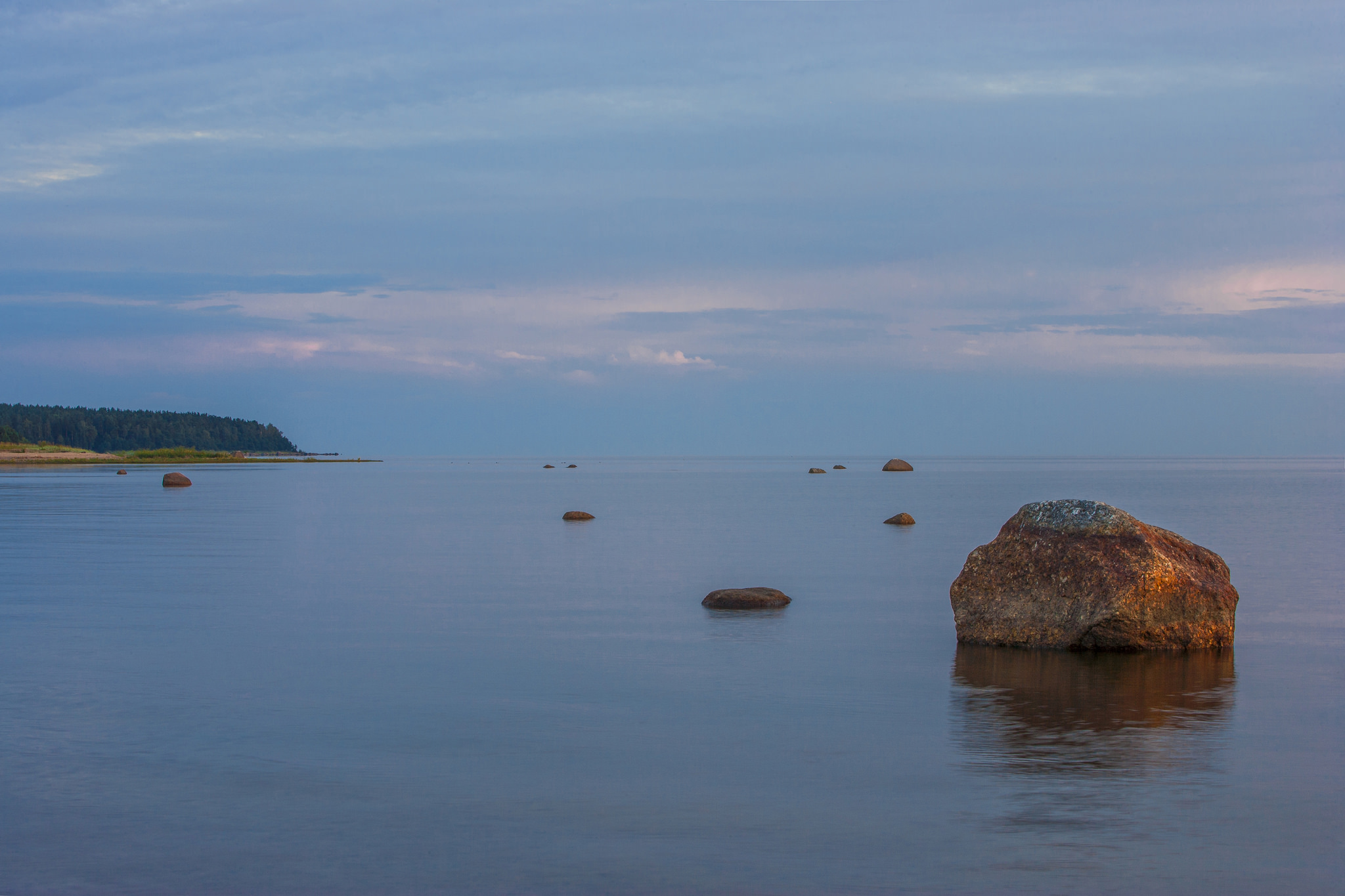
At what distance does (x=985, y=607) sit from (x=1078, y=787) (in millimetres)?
8272

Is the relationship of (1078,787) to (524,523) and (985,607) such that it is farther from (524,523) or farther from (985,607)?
(524,523)

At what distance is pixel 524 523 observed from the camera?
5462 cm

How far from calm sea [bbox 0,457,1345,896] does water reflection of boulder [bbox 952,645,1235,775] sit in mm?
68

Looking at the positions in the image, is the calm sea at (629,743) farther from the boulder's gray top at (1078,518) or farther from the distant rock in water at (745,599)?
the boulder's gray top at (1078,518)

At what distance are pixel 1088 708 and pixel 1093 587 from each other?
397 centimetres

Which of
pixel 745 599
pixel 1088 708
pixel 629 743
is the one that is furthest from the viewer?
pixel 745 599

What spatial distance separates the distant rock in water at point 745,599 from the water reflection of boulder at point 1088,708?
6.04 metres

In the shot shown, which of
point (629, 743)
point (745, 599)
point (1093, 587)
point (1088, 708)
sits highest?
point (1093, 587)

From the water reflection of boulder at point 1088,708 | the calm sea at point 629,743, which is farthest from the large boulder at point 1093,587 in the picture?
the calm sea at point 629,743

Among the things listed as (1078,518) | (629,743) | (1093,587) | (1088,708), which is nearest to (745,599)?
(1078,518)

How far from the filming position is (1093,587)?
17562 millimetres

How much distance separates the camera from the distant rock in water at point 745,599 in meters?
23.7

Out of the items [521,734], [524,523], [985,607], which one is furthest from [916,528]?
[521,734]

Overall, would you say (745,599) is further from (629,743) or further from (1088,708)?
(629,743)
